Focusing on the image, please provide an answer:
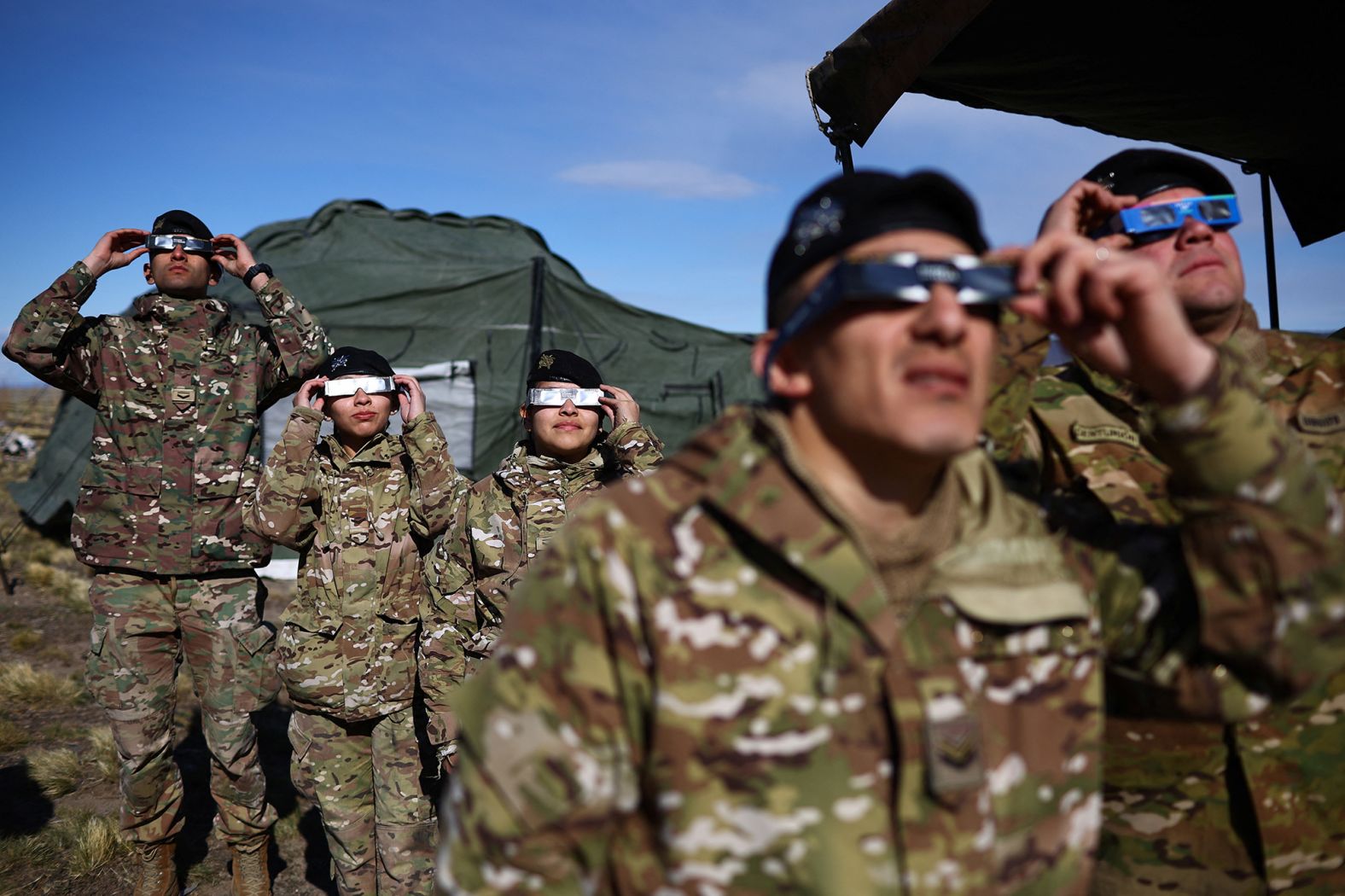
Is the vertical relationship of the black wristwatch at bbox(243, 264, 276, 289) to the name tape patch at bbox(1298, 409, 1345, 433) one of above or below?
above

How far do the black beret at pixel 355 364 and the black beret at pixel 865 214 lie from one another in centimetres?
365

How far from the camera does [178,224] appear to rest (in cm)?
496

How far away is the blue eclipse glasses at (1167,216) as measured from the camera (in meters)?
2.14

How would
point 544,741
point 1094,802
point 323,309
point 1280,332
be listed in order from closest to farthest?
point 544,741 < point 1094,802 < point 1280,332 < point 323,309

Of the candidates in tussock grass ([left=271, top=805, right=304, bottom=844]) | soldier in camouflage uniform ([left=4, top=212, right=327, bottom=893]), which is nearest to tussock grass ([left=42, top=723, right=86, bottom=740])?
tussock grass ([left=271, top=805, right=304, bottom=844])

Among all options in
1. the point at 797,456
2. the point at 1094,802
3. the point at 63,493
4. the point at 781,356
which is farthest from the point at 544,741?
the point at 63,493

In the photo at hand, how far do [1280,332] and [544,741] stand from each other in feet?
6.72

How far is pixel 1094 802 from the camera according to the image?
1539mm

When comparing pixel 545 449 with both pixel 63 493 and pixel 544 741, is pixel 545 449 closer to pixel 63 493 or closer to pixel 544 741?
pixel 544 741

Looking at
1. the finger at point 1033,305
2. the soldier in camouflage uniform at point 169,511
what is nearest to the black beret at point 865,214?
the finger at point 1033,305

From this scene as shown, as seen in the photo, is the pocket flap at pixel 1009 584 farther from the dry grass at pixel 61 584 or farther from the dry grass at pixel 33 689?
the dry grass at pixel 61 584

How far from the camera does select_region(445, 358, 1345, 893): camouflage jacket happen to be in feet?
4.30

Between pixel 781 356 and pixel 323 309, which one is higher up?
pixel 323 309

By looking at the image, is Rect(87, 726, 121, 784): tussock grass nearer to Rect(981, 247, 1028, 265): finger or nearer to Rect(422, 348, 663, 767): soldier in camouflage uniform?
Rect(422, 348, 663, 767): soldier in camouflage uniform
